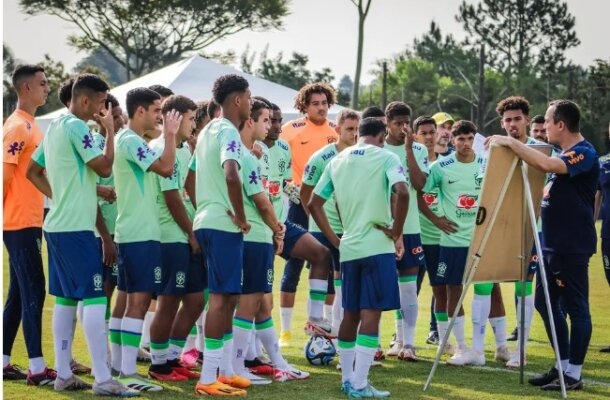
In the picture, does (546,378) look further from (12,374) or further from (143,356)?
(12,374)

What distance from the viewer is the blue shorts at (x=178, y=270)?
905 cm

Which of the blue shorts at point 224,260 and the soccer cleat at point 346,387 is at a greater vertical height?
the blue shorts at point 224,260

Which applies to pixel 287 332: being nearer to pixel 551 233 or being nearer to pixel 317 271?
pixel 317 271

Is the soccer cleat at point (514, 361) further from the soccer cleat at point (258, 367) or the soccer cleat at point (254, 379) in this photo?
the soccer cleat at point (254, 379)

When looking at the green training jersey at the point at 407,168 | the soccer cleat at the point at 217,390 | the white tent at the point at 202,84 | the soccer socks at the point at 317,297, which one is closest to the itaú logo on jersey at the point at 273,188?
the soccer socks at the point at 317,297

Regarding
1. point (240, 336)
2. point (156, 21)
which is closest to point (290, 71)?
point (156, 21)

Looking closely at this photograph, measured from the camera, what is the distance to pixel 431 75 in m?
82.6

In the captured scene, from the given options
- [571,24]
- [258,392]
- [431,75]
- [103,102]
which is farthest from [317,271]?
[571,24]

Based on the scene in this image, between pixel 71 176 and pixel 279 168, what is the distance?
10.4 feet

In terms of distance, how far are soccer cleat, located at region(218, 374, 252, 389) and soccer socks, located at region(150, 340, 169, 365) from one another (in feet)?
2.18

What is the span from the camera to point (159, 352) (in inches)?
362

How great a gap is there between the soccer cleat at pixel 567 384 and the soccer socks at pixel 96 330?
11.3ft

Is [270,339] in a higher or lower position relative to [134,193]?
lower

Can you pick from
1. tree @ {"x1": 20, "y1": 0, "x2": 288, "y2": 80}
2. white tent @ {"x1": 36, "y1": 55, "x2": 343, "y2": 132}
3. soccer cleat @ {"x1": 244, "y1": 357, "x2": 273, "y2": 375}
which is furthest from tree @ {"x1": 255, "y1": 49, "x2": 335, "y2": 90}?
soccer cleat @ {"x1": 244, "y1": 357, "x2": 273, "y2": 375}
